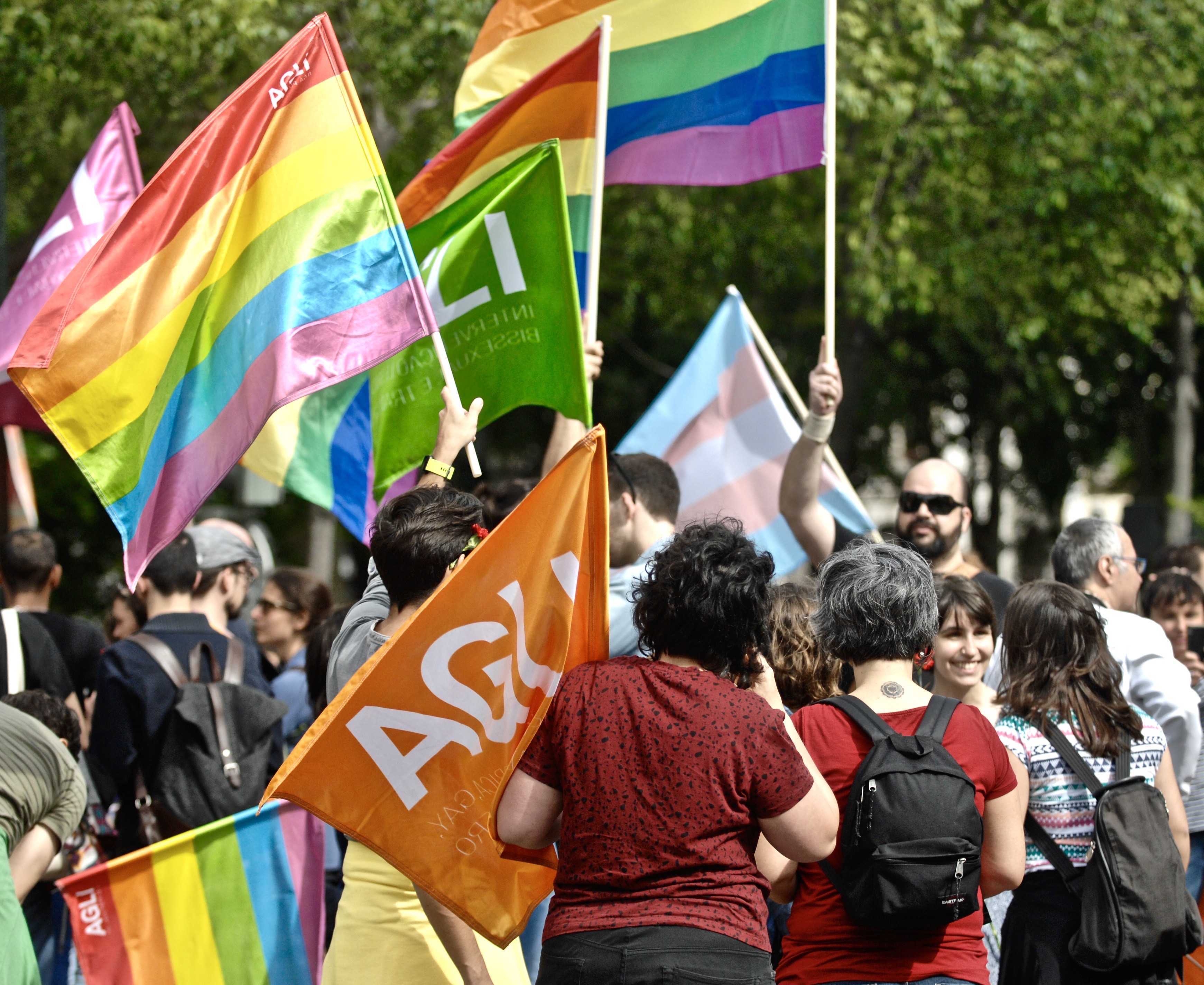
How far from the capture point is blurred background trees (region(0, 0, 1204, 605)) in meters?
10.0

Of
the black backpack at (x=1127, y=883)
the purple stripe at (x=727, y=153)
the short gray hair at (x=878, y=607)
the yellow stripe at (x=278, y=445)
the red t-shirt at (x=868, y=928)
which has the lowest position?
the black backpack at (x=1127, y=883)

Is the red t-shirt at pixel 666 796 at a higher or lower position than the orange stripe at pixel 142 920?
higher

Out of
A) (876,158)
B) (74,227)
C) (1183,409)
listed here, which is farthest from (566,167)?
(1183,409)

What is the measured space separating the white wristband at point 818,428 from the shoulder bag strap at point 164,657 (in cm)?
241

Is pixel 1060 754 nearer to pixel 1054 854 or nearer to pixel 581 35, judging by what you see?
pixel 1054 854

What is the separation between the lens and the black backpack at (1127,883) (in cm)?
329

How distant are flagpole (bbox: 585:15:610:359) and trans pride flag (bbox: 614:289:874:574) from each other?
5.73ft

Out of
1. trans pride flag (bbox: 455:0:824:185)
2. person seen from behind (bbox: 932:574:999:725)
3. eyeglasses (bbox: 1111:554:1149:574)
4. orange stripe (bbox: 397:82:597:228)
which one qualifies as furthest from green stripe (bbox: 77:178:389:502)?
eyeglasses (bbox: 1111:554:1149:574)

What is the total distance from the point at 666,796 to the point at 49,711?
224 cm

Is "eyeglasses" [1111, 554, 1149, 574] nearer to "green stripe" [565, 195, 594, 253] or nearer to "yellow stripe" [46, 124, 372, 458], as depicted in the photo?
"green stripe" [565, 195, 594, 253]

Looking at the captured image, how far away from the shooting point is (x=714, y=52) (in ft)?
17.4

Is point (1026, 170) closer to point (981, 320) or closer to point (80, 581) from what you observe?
point (981, 320)

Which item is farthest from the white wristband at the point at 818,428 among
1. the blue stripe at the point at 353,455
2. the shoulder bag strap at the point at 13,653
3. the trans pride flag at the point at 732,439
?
the shoulder bag strap at the point at 13,653

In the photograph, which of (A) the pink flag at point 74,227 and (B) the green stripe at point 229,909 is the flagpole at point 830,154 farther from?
(A) the pink flag at point 74,227
